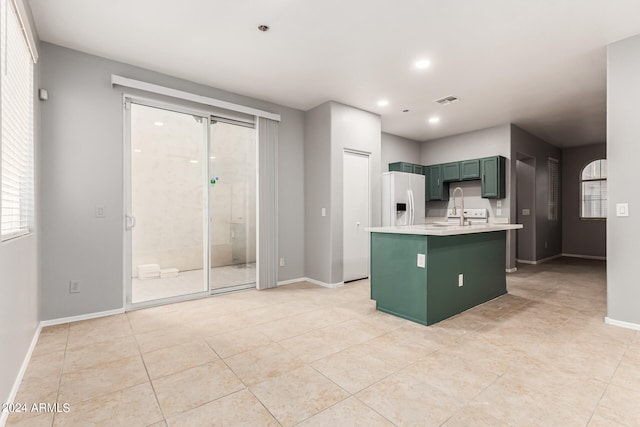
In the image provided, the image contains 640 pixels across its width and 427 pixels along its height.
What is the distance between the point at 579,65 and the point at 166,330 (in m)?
5.38

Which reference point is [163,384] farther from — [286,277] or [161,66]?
[161,66]

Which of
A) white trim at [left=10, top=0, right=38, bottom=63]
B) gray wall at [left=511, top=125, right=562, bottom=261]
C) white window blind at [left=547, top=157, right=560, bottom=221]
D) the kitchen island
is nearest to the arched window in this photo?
white window blind at [left=547, top=157, right=560, bottom=221]

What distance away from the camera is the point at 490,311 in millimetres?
3555

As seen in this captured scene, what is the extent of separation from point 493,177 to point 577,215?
3992mm

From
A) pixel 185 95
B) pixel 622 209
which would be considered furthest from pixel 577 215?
pixel 185 95

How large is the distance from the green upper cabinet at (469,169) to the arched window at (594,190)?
3889 mm

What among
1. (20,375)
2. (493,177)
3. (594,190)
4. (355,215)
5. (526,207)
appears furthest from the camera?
(594,190)

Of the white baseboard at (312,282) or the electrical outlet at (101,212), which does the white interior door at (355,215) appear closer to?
the white baseboard at (312,282)

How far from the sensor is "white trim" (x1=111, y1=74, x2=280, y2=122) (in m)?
3.48

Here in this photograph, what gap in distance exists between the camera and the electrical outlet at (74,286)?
3.24 m

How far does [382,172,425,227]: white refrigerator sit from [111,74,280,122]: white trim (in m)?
2.30

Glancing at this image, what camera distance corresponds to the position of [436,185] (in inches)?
275

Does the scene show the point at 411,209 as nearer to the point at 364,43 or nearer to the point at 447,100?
the point at 447,100

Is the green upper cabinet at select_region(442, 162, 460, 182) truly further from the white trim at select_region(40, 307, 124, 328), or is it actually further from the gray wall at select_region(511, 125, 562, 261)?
the white trim at select_region(40, 307, 124, 328)
